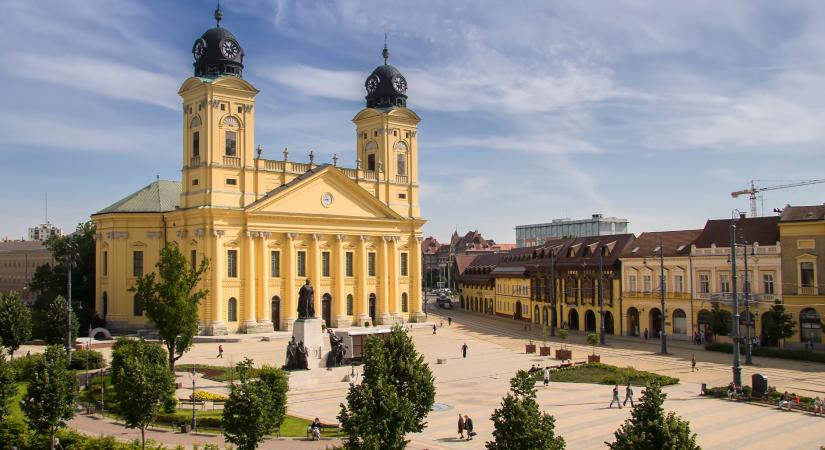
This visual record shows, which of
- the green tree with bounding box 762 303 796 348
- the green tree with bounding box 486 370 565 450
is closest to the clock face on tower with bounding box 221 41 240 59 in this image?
the green tree with bounding box 762 303 796 348

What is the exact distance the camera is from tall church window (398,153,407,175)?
83.2 meters

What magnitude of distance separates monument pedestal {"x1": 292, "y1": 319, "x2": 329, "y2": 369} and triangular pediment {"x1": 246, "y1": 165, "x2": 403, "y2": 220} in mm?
25523

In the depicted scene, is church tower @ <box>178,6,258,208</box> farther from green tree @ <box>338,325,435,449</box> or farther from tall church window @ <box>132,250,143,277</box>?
green tree @ <box>338,325,435,449</box>

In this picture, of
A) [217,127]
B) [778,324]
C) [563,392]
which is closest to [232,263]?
[217,127]

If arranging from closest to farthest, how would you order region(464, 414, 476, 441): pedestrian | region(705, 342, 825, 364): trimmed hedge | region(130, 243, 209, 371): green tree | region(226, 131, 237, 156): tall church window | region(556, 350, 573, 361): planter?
region(464, 414, 476, 441): pedestrian → region(130, 243, 209, 371): green tree → region(705, 342, 825, 364): trimmed hedge → region(556, 350, 573, 361): planter → region(226, 131, 237, 156): tall church window

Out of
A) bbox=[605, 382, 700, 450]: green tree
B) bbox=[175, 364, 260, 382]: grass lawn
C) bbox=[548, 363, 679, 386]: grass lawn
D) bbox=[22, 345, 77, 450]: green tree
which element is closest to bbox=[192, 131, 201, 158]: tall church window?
bbox=[175, 364, 260, 382]: grass lawn

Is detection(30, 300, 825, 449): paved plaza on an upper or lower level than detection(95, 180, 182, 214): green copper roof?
lower

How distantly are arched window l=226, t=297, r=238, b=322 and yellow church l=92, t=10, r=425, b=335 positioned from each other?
0.31ft

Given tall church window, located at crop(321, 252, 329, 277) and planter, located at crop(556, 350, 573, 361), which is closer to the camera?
planter, located at crop(556, 350, 573, 361)

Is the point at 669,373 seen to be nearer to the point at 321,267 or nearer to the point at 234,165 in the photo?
the point at 321,267

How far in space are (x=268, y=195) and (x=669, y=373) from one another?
40.8m


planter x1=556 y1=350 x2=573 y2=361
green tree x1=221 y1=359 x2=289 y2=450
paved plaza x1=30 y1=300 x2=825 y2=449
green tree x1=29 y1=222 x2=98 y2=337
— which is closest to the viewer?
green tree x1=221 y1=359 x2=289 y2=450

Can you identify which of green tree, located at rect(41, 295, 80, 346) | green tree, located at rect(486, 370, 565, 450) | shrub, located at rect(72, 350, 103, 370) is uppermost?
green tree, located at rect(41, 295, 80, 346)

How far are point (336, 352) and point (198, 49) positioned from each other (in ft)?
124
